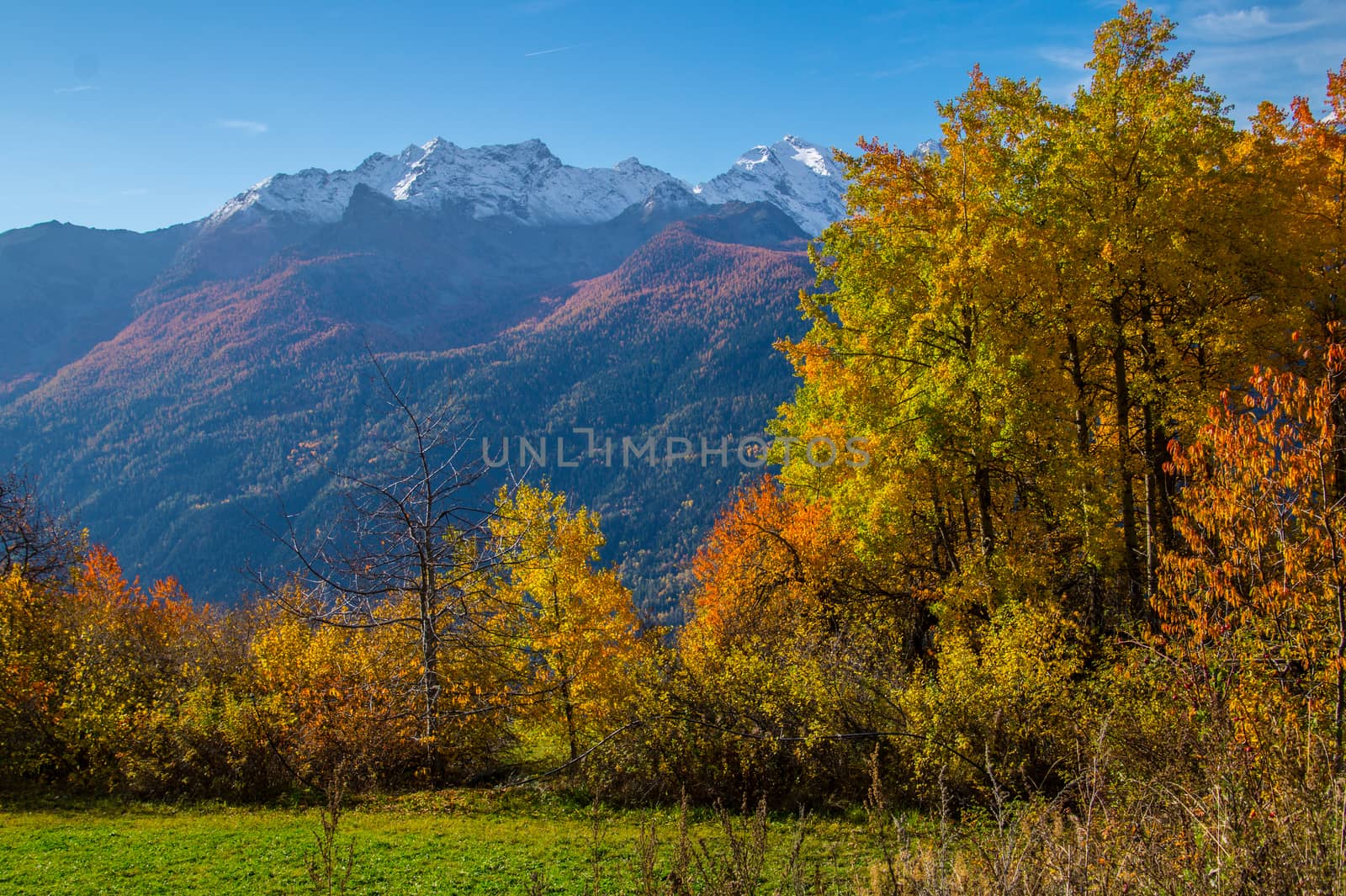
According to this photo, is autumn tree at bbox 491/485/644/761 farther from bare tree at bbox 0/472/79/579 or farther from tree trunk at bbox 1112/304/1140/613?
bare tree at bbox 0/472/79/579

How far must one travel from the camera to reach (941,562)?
17.3 m

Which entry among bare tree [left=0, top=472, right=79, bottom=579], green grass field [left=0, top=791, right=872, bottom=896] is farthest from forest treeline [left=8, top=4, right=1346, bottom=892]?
bare tree [left=0, top=472, right=79, bottom=579]

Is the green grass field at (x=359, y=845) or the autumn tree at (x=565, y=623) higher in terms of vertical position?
the autumn tree at (x=565, y=623)

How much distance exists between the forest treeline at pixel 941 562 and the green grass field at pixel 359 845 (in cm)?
113

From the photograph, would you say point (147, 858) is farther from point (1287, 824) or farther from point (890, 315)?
point (890, 315)

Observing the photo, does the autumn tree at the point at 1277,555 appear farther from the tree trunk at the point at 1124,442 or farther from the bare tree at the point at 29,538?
the bare tree at the point at 29,538

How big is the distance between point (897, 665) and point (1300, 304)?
8960 millimetres

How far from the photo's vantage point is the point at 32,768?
16.8 metres

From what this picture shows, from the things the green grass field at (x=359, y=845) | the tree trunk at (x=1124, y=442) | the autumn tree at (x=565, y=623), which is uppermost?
the tree trunk at (x=1124, y=442)

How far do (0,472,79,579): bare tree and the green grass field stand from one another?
940 centimetres

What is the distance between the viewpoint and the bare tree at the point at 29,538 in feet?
71.5

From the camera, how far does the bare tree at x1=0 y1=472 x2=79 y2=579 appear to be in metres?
21.8

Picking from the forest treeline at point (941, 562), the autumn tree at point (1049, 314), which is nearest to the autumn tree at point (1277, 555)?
the forest treeline at point (941, 562)

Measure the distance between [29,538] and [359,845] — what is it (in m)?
18.3
